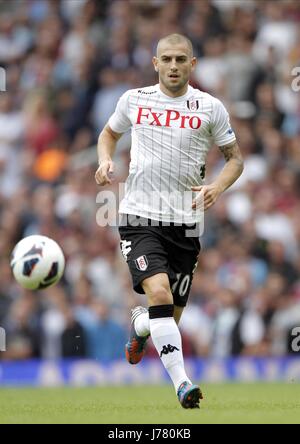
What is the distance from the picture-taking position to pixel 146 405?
29.0 feet

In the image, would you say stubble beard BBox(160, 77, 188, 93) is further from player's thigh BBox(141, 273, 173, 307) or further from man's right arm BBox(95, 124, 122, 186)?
player's thigh BBox(141, 273, 173, 307)

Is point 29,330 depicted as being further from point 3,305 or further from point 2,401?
point 2,401

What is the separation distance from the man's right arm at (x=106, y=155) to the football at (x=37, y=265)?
1286mm

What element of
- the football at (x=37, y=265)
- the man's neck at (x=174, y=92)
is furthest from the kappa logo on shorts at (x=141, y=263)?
the football at (x=37, y=265)

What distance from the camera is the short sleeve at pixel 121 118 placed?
882 centimetres

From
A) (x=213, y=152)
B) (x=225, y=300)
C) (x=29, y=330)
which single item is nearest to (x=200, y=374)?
(x=225, y=300)

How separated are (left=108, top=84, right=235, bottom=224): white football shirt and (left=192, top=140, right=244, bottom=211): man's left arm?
10 centimetres

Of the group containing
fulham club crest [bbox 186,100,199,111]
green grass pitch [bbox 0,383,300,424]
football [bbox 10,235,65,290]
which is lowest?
green grass pitch [bbox 0,383,300,424]

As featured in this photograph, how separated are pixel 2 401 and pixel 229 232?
6.79m

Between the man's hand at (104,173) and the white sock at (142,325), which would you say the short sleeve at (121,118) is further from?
the white sock at (142,325)

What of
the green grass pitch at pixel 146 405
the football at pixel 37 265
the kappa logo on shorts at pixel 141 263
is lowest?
the green grass pitch at pixel 146 405

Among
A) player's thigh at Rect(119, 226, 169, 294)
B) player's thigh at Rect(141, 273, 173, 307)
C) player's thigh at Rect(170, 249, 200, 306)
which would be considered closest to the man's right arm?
player's thigh at Rect(119, 226, 169, 294)

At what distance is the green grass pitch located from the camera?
7.36 metres

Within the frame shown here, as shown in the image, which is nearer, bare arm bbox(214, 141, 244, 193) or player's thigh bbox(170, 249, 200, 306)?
bare arm bbox(214, 141, 244, 193)
